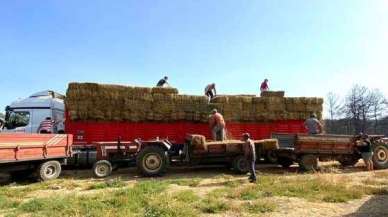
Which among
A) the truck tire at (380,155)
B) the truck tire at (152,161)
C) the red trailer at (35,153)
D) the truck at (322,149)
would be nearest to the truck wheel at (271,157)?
the truck at (322,149)

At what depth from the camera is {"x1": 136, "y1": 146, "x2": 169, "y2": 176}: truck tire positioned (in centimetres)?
1564

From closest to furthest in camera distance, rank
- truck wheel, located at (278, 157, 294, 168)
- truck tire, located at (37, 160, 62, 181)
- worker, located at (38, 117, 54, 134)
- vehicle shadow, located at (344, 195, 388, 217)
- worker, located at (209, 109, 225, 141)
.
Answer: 1. vehicle shadow, located at (344, 195, 388, 217)
2. truck tire, located at (37, 160, 62, 181)
3. worker, located at (209, 109, 225, 141)
4. worker, located at (38, 117, 54, 134)
5. truck wheel, located at (278, 157, 294, 168)

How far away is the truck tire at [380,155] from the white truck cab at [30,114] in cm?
1326

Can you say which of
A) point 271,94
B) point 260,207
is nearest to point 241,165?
point 271,94

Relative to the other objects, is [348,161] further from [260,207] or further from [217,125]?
[260,207]

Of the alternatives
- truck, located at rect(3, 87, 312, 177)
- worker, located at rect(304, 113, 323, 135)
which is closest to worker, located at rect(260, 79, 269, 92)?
truck, located at rect(3, 87, 312, 177)

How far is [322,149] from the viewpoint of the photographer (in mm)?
16906

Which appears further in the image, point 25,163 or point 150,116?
point 150,116

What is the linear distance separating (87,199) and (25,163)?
4.95 metres

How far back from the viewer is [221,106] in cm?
1888

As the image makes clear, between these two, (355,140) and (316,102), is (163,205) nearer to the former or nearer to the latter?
(355,140)

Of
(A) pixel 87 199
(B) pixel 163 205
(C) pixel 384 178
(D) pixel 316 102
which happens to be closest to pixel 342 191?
(C) pixel 384 178

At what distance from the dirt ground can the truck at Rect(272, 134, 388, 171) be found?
1.44 feet

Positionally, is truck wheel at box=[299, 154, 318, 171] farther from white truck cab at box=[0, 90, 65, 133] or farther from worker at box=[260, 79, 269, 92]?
white truck cab at box=[0, 90, 65, 133]
